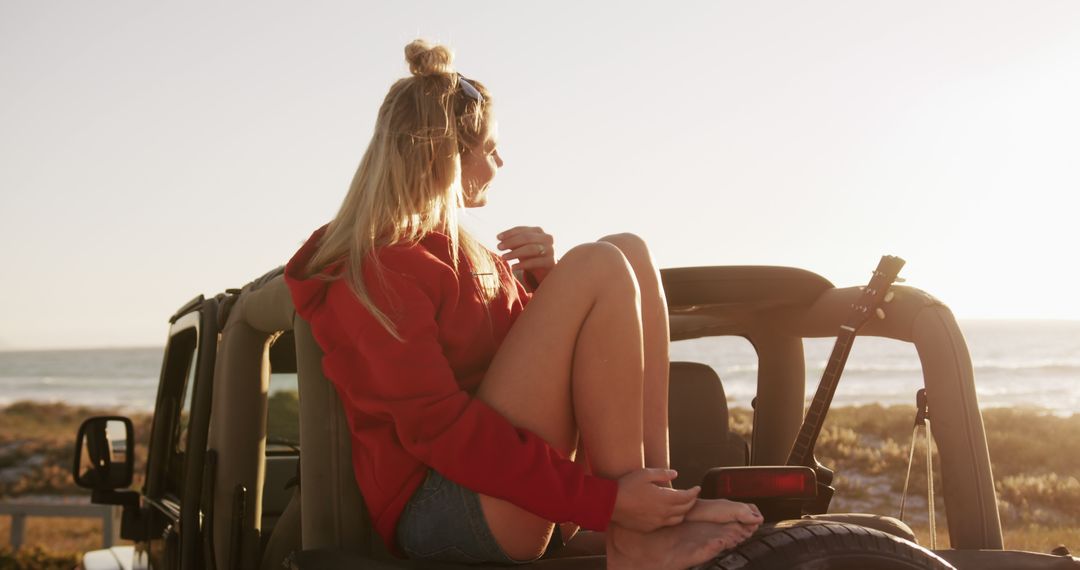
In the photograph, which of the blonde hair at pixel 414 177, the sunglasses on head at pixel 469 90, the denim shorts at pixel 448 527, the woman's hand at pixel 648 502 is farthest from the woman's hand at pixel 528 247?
the woman's hand at pixel 648 502

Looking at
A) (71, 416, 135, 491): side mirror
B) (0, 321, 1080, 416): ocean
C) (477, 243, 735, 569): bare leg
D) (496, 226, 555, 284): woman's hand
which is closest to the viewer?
(477, 243, 735, 569): bare leg

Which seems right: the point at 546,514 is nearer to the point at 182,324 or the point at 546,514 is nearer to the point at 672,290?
the point at 672,290

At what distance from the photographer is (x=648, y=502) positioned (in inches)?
105

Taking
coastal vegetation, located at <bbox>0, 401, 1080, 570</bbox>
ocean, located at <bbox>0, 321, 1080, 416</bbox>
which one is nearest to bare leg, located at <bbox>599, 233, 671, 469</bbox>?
Answer: coastal vegetation, located at <bbox>0, 401, 1080, 570</bbox>

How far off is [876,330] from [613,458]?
125cm

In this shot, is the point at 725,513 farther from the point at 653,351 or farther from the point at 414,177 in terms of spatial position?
the point at 414,177

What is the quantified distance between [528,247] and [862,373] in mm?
51055

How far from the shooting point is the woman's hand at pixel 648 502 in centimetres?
263

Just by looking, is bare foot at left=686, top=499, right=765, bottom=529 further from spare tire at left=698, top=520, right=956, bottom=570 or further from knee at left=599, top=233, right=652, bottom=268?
knee at left=599, top=233, right=652, bottom=268

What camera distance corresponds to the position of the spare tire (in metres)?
2.33

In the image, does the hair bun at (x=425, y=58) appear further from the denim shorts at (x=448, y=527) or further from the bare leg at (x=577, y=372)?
the denim shorts at (x=448, y=527)

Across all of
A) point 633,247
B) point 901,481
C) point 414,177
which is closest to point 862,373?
point 901,481

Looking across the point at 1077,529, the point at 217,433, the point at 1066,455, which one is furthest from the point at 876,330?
the point at 1066,455

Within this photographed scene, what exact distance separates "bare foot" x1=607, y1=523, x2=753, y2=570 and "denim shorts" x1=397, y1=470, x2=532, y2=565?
0.29 m
